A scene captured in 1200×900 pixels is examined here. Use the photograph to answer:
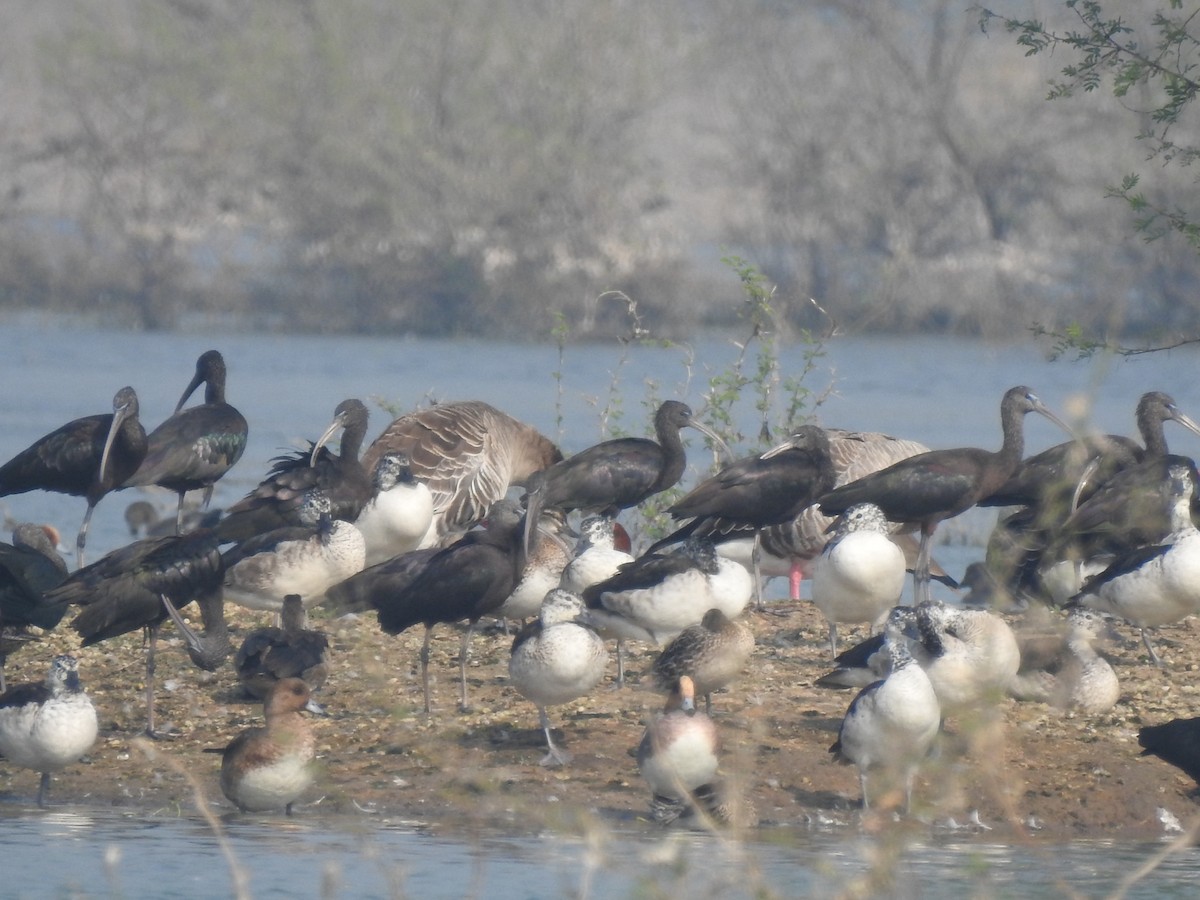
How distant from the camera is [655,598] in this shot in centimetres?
1043

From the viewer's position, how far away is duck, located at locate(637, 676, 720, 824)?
28.1 ft

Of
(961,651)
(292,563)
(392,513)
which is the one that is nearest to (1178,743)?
(961,651)

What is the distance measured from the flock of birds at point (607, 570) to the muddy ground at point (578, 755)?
187 mm

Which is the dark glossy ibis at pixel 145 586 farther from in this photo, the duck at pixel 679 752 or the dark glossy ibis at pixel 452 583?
the duck at pixel 679 752

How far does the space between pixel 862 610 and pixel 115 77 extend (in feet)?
114

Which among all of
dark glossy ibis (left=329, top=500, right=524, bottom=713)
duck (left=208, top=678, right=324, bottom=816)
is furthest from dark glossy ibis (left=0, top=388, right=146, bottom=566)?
duck (left=208, top=678, right=324, bottom=816)

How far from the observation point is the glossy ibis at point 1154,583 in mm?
10602

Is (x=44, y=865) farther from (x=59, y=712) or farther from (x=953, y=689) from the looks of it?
(x=953, y=689)

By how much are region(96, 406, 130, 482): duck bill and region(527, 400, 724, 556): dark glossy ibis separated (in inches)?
102

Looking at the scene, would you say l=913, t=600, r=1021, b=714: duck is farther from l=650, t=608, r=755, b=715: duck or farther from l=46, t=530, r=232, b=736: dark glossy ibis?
l=46, t=530, r=232, b=736: dark glossy ibis

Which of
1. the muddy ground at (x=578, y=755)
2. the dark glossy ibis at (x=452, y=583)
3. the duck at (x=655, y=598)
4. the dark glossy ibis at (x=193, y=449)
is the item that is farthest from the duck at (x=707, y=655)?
the dark glossy ibis at (x=193, y=449)

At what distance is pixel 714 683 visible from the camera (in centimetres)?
966

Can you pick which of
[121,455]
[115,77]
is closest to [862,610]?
[121,455]

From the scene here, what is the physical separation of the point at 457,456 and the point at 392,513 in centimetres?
207
